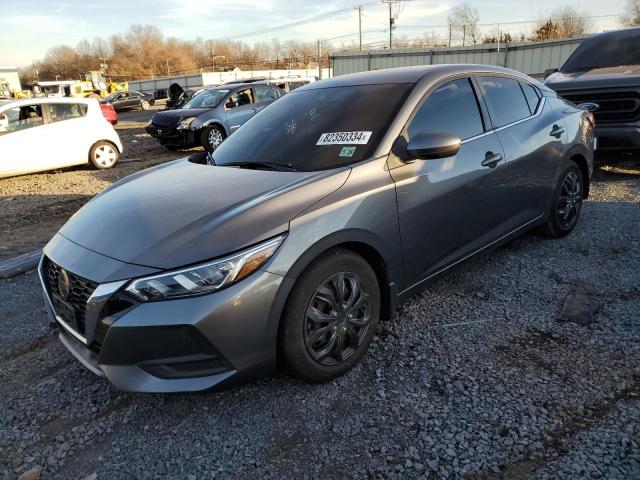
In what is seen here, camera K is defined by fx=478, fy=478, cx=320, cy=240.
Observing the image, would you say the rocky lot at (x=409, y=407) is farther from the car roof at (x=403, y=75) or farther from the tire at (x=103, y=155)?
the tire at (x=103, y=155)

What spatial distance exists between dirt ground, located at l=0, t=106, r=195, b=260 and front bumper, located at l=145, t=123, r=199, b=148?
29 centimetres

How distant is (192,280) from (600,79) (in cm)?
681

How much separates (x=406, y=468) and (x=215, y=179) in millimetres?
1909

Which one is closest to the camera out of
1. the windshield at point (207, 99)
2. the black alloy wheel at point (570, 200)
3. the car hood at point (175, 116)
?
the black alloy wheel at point (570, 200)

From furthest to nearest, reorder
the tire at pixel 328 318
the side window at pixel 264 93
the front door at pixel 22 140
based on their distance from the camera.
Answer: the side window at pixel 264 93 → the front door at pixel 22 140 → the tire at pixel 328 318

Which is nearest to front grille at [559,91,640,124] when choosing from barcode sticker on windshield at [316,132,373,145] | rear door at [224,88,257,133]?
barcode sticker on windshield at [316,132,373,145]

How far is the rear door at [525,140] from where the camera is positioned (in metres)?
3.61

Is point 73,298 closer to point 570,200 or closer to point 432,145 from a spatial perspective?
point 432,145

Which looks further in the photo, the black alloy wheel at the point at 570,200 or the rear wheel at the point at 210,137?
the rear wheel at the point at 210,137

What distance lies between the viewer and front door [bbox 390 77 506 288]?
2859 millimetres

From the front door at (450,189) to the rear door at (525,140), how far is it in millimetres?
166

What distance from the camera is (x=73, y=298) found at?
236 cm

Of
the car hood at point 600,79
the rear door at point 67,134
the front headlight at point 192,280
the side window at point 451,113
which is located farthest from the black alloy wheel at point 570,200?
the rear door at point 67,134

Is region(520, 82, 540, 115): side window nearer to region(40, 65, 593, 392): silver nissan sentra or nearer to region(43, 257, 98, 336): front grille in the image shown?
region(40, 65, 593, 392): silver nissan sentra
